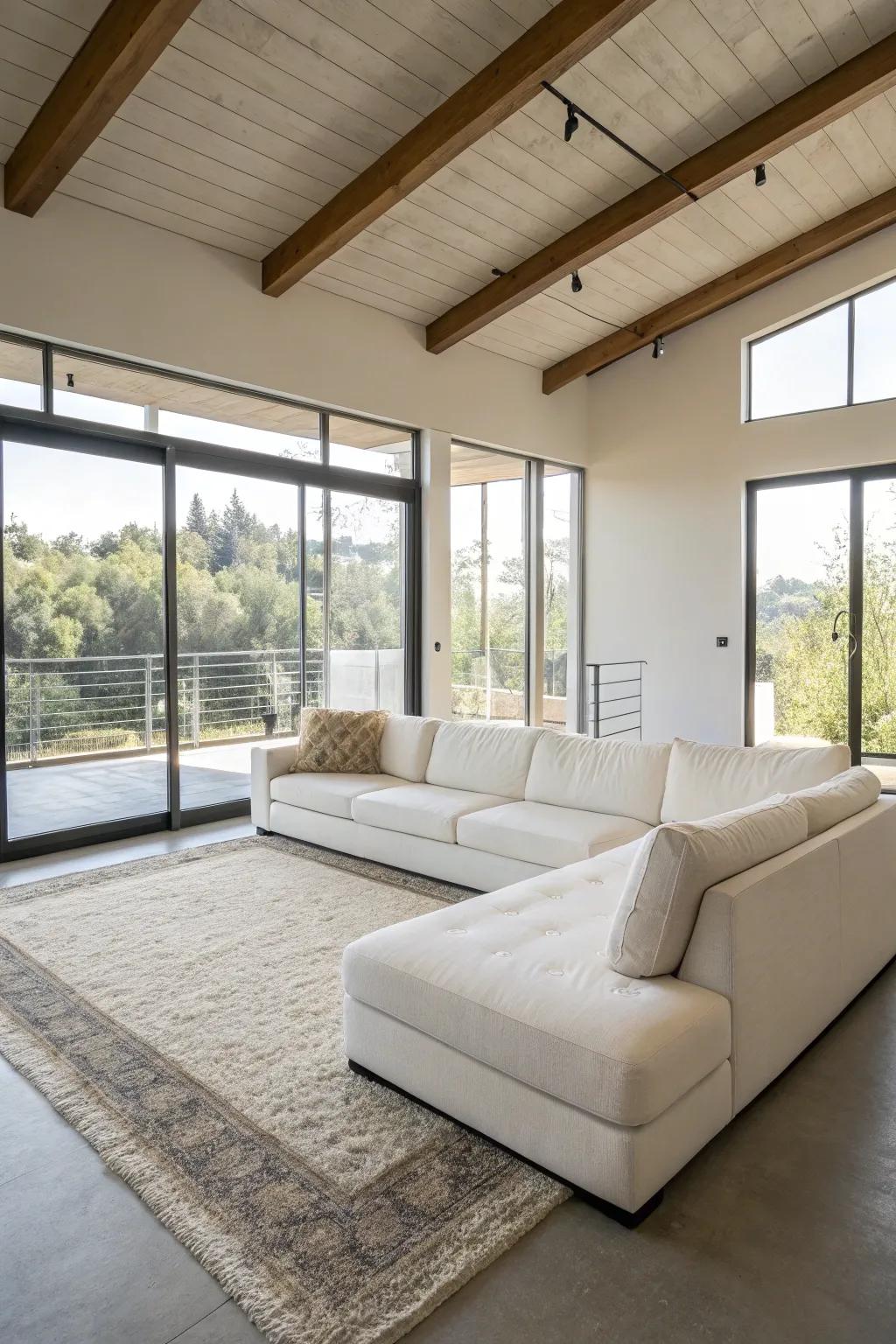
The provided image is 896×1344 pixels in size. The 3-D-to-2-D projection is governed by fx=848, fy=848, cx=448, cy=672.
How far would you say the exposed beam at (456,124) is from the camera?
346cm

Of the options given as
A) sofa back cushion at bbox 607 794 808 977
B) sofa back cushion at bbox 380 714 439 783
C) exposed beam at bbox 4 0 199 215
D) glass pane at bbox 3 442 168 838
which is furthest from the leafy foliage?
exposed beam at bbox 4 0 199 215

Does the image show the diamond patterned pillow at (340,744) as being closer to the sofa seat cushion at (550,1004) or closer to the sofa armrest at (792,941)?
the sofa seat cushion at (550,1004)

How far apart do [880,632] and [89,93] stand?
5654 millimetres

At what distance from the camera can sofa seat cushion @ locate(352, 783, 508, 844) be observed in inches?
154

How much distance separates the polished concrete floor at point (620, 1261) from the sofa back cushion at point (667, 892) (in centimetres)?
47

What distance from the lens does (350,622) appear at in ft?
19.5

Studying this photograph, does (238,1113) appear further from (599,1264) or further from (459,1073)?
(599,1264)

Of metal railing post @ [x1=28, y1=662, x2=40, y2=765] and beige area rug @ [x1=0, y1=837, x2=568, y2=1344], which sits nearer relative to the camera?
beige area rug @ [x1=0, y1=837, x2=568, y2=1344]

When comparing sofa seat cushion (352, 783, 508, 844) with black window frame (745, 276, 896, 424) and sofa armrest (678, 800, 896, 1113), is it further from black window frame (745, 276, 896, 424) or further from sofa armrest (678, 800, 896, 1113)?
black window frame (745, 276, 896, 424)

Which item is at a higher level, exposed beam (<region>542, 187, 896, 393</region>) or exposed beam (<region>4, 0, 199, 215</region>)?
exposed beam (<region>542, 187, 896, 393</region>)

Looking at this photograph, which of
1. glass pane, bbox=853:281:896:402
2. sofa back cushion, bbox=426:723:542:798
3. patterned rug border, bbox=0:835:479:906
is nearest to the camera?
patterned rug border, bbox=0:835:479:906

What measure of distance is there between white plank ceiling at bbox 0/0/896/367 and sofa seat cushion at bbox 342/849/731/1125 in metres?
3.60

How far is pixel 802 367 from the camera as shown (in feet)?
21.1

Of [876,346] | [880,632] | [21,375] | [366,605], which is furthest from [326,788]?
[876,346]
